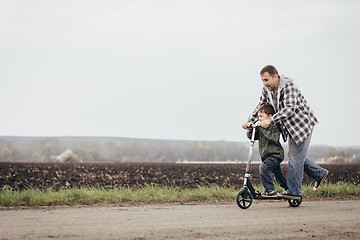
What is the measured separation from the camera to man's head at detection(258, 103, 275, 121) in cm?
766

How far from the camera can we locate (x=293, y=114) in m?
7.52

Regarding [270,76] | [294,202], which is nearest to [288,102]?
[270,76]

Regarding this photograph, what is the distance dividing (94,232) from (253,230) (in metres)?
1.85

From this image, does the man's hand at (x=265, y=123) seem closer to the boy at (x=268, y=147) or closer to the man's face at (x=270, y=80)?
the boy at (x=268, y=147)

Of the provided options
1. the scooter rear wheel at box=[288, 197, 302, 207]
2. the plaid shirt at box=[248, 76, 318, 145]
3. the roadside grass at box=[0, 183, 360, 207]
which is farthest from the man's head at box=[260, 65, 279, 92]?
the roadside grass at box=[0, 183, 360, 207]

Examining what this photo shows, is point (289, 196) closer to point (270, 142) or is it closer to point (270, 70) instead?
point (270, 142)

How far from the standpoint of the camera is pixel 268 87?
7648mm

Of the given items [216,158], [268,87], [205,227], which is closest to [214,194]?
[268,87]

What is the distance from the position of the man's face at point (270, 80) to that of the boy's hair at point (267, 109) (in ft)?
1.00

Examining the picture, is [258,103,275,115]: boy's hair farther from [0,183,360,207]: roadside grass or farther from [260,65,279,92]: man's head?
[0,183,360,207]: roadside grass

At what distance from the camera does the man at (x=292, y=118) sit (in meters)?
7.45

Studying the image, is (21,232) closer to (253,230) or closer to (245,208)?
(253,230)

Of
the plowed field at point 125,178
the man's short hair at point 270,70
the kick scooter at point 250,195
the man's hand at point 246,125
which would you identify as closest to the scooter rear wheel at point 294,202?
the kick scooter at point 250,195

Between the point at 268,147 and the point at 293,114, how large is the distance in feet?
2.17
